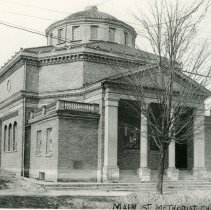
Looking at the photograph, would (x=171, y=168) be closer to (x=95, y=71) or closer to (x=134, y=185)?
(x=134, y=185)

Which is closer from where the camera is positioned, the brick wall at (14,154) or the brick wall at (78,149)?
the brick wall at (78,149)

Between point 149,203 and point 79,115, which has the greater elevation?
point 79,115

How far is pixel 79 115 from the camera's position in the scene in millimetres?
31406

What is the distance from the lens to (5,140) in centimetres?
4272

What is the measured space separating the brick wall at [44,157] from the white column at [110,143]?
12.2 feet

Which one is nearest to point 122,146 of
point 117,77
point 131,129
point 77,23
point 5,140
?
point 131,129

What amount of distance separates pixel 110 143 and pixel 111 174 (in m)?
2.28

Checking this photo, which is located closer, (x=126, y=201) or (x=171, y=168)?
(x=126, y=201)

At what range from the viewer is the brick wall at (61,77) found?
37469mm

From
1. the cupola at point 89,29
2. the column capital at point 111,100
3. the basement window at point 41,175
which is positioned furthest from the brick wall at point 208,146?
the basement window at point 41,175

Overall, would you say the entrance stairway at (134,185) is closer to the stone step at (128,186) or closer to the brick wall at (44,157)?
the stone step at (128,186)

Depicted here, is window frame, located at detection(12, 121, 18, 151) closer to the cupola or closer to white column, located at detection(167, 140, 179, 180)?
the cupola

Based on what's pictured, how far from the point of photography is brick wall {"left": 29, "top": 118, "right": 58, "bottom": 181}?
30625 mm

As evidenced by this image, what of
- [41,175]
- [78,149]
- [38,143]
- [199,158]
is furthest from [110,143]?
[199,158]
